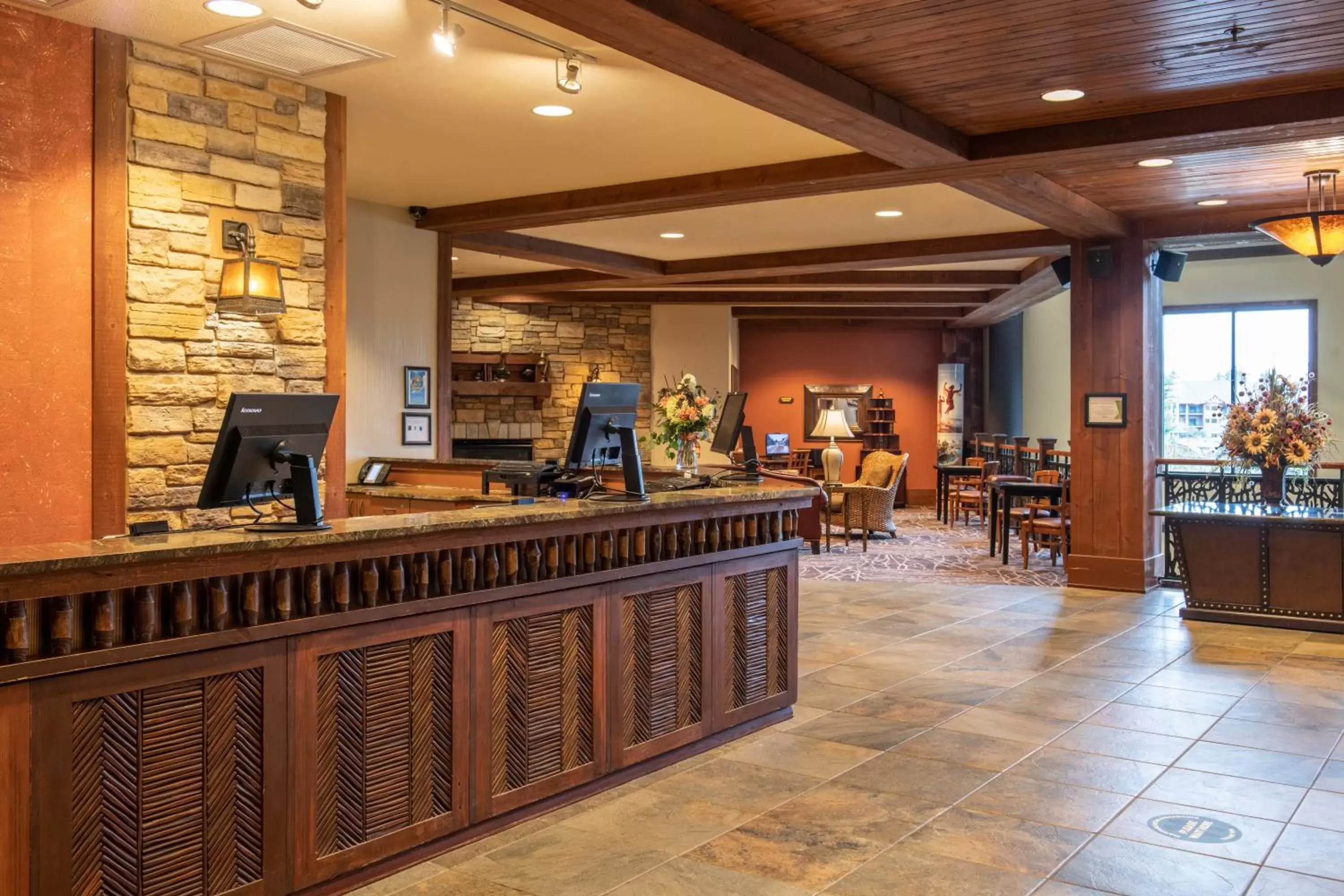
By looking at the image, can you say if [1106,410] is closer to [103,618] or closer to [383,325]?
[383,325]

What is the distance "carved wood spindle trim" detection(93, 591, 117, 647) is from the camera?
8.23 ft

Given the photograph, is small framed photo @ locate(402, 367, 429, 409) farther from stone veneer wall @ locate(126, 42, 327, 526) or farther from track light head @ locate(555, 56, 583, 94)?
track light head @ locate(555, 56, 583, 94)

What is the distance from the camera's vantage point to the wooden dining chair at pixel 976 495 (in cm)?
1251

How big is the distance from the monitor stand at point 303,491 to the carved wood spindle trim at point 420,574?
27 centimetres

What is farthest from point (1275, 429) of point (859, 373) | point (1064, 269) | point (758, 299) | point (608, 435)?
point (859, 373)

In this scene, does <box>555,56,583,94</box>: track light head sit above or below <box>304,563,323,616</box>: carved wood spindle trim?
above

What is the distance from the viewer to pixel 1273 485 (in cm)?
738

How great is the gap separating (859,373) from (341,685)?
15.1 metres

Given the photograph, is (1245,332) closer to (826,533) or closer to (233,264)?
(826,533)

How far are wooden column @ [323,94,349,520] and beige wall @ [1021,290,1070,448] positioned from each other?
39.3 ft

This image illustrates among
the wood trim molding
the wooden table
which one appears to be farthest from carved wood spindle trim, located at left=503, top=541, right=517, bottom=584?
the wooden table

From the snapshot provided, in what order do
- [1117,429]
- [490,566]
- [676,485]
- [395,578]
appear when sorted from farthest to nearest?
[1117,429], [676,485], [490,566], [395,578]

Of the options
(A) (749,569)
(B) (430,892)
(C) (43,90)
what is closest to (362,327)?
(C) (43,90)

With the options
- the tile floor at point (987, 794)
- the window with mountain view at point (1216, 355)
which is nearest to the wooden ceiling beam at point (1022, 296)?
the window with mountain view at point (1216, 355)
